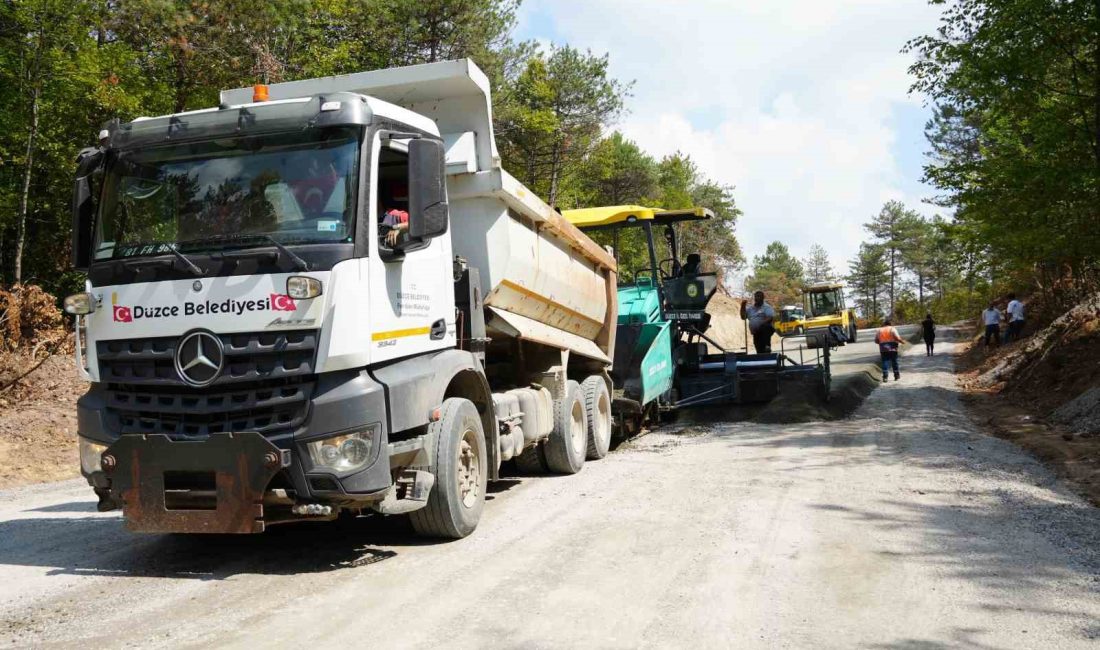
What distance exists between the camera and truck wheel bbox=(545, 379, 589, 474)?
28.9ft

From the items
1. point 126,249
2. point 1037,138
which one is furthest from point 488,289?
point 1037,138

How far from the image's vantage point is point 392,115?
→ 5.80m

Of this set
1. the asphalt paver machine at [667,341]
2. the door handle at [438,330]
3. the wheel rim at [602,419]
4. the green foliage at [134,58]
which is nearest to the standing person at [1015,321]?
the asphalt paver machine at [667,341]

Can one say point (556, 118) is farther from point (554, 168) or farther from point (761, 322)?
point (761, 322)

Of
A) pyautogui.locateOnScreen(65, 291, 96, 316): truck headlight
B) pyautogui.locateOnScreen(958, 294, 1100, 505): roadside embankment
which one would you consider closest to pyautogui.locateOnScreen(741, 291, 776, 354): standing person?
pyautogui.locateOnScreen(958, 294, 1100, 505): roadside embankment

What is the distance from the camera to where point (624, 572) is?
5.30 m

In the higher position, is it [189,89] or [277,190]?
[189,89]

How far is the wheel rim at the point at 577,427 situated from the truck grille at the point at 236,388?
440 cm

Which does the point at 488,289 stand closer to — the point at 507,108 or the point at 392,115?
the point at 392,115

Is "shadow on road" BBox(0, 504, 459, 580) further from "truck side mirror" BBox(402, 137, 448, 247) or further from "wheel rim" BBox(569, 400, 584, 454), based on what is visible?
"wheel rim" BBox(569, 400, 584, 454)

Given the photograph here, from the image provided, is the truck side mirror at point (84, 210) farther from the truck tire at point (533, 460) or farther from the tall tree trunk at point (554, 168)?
the tall tree trunk at point (554, 168)

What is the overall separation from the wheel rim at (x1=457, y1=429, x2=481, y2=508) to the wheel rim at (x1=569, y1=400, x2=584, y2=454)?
2.68m

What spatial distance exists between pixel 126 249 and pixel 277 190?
1.04 m

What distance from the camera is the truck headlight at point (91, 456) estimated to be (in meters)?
5.36
